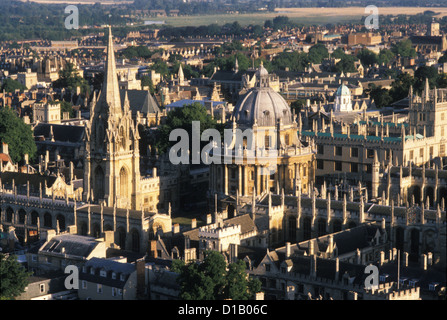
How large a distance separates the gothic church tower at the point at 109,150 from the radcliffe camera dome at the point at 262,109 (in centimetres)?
1201

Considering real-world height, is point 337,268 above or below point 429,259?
above

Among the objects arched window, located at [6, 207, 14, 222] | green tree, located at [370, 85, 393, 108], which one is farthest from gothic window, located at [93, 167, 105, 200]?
green tree, located at [370, 85, 393, 108]

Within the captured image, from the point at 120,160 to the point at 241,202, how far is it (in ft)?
40.6

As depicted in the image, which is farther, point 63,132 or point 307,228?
point 63,132

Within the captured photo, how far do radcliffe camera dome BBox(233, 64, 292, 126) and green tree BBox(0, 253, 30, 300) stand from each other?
39817 millimetres

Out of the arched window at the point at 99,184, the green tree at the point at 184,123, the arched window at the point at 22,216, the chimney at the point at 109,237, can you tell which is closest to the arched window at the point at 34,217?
the arched window at the point at 22,216

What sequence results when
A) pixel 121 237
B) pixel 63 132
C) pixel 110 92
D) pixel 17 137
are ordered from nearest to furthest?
pixel 121 237
pixel 110 92
pixel 17 137
pixel 63 132

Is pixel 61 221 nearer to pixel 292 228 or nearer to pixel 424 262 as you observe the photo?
pixel 292 228

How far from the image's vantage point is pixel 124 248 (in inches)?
4156

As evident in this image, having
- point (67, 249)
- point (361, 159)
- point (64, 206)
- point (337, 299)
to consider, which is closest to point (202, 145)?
point (361, 159)

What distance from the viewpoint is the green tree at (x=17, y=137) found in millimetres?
146875

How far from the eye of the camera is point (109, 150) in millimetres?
113875

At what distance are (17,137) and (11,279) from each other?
2571 inches

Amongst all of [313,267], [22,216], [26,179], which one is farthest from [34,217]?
[313,267]
